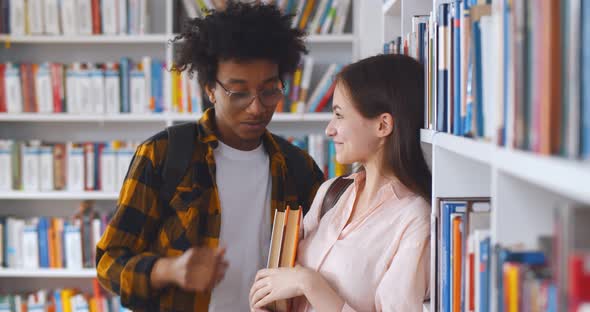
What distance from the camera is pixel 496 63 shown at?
0.84 meters

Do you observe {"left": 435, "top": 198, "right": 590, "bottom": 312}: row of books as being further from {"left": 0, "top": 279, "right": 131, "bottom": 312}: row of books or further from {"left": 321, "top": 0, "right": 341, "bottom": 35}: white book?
{"left": 0, "top": 279, "right": 131, "bottom": 312}: row of books

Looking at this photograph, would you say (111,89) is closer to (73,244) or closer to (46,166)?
(46,166)

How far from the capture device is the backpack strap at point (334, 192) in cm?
167

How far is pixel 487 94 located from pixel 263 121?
2.91 ft

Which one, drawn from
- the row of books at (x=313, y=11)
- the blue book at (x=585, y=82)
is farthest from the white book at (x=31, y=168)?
the blue book at (x=585, y=82)

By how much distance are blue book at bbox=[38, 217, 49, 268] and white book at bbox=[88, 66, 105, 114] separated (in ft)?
2.16

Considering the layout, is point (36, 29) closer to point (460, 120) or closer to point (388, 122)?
point (388, 122)

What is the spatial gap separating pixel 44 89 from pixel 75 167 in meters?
0.44

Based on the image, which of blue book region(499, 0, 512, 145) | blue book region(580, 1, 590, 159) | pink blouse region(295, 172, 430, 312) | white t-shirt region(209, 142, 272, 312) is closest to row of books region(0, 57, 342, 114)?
white t-shirt region(209, 142, 272, 312)

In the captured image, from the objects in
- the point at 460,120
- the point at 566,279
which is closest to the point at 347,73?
the point at 460,120

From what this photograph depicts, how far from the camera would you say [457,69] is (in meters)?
1.13

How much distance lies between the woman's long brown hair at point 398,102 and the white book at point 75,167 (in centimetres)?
223

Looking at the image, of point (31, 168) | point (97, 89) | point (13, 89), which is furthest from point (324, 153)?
point (13, 89)

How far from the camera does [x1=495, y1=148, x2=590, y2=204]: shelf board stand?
55cm
